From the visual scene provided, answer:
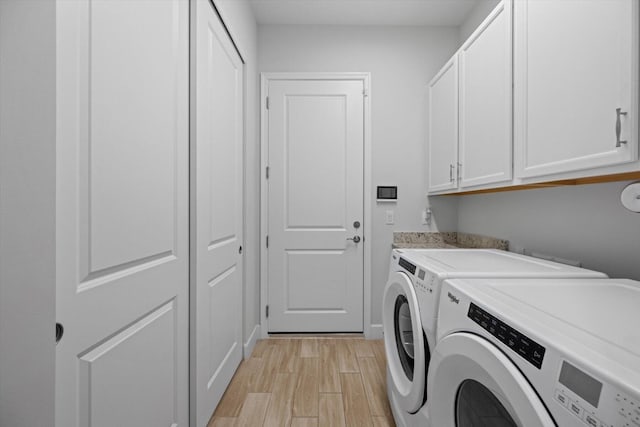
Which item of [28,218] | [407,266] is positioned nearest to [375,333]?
[407,266]

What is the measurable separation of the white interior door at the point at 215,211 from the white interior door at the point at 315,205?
517 millimetres

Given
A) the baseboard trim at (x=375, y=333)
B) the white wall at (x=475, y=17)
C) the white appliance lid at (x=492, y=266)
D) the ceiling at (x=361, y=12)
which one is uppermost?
the ceiling at (x=361, y=12)

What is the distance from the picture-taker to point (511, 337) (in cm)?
66

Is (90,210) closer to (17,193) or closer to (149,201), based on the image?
(17,193)

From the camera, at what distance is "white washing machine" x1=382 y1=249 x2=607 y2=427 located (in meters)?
1.14

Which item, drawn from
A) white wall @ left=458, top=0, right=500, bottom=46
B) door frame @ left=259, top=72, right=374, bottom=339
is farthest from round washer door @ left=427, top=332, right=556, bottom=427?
white wall @ left=458, top=0, right=500, bottom=46

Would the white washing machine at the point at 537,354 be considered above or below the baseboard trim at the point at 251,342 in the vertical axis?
above

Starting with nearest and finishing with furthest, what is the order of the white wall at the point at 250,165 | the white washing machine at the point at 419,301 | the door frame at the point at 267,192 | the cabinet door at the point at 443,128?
the white washing machine at the point at 419,301 → the cabinet door at the point at 443,128 → the white wall at the point at 250,165 → the door frame at the point at 267,192

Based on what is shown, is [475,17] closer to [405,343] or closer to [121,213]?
[405,343]

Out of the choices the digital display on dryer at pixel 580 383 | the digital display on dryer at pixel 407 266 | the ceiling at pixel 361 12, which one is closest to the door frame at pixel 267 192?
the ceiling at pixel 361 12

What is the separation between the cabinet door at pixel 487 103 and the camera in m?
1.51

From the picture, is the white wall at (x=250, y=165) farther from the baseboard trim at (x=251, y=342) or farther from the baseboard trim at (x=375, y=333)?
the baseboard trim at (x=375, y=333)

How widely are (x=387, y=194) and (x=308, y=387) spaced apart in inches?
62.0

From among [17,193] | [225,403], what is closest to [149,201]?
[17,193]
